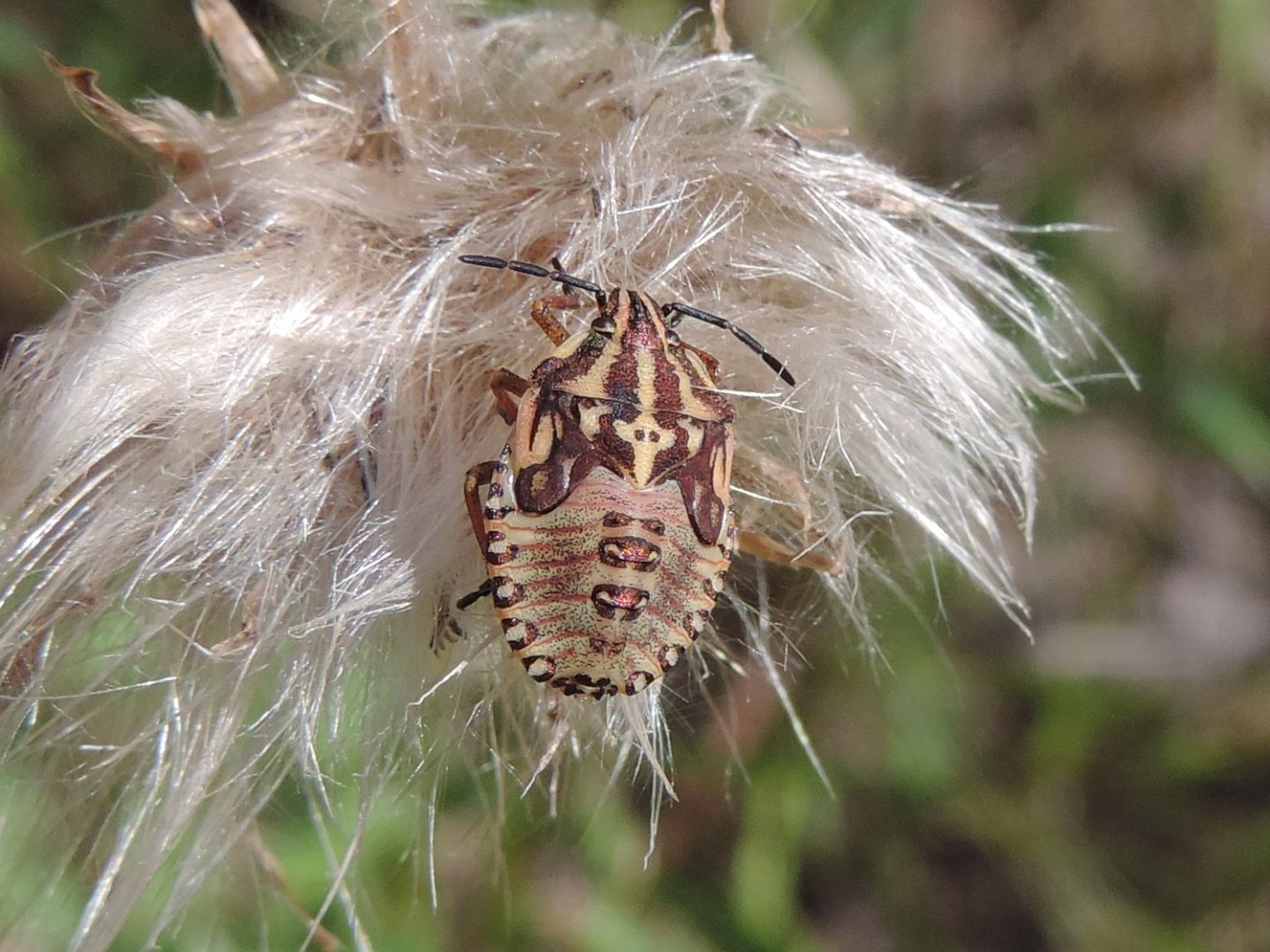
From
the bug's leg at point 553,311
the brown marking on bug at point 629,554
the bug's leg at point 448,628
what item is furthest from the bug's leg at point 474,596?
the bug's leg at point 553,311

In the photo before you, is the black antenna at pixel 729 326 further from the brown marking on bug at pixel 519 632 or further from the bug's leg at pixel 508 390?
the brown marking on bug at pixel 519 632

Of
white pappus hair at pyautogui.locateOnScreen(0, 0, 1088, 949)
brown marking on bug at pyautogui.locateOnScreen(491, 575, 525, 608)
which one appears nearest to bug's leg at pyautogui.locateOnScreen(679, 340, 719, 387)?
white pappus hair at pyautogui.locateOnScreen(0, 0, 1088, 949)

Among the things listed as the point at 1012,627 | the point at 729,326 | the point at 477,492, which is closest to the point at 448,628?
the point at 477,492

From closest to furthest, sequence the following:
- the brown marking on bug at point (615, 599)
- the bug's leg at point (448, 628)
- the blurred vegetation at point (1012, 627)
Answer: the brown marking on bug at point (615, 599)
the bug's leg at point (448, 628)
the blurred vegetation at point (1012, 627)

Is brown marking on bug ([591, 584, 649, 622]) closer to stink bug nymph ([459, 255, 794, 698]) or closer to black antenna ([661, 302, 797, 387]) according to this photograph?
stink bug nymph ([459, 255, 794, 698])

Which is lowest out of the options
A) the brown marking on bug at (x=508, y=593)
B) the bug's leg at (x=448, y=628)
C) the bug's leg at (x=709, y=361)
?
the bug's leg at (x=448, y=628)

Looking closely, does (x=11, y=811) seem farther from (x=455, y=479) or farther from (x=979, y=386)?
(x=979, y=386)
